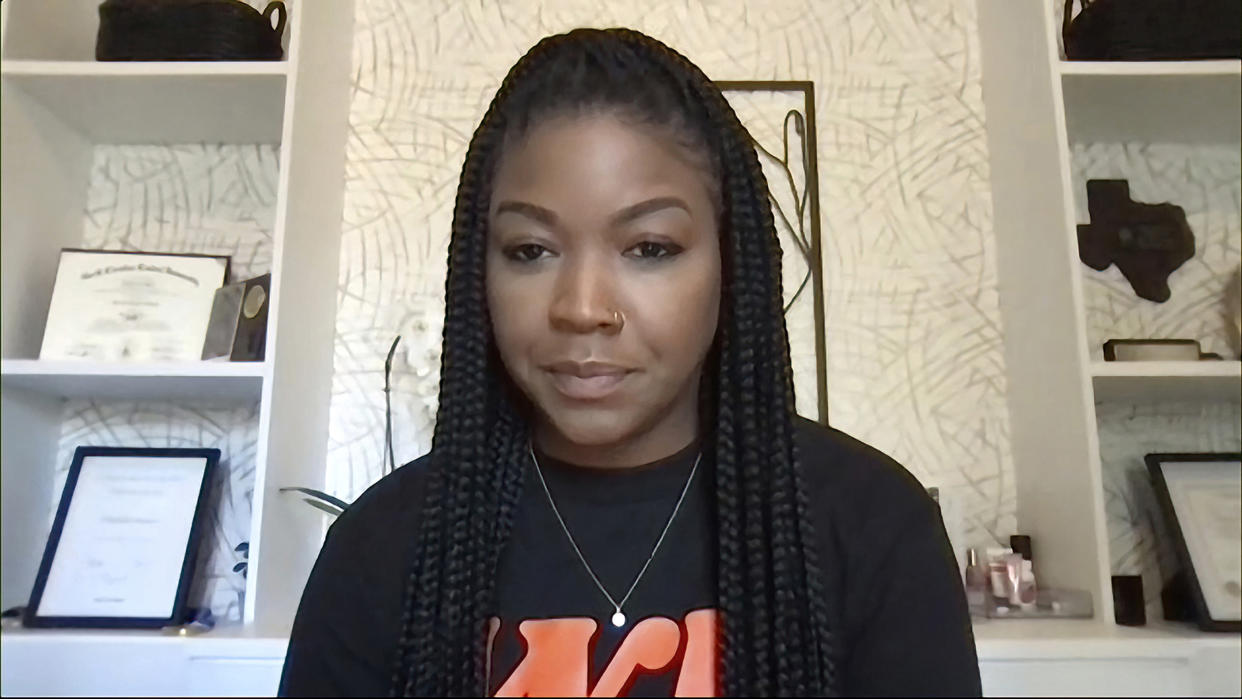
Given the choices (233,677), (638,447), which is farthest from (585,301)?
(233,677)

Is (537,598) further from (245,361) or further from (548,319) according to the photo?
(245,361)

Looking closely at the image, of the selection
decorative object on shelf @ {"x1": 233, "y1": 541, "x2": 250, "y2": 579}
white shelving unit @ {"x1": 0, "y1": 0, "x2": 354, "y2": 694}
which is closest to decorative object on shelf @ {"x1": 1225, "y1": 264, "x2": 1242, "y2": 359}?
white shelving unit @ {"x1": 0, "y1": 0, "x2": 354, "y2": 694}

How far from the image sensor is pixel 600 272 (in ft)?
1.92

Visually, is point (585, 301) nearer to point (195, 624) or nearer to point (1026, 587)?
point (195, 624)

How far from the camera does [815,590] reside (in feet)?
1.95

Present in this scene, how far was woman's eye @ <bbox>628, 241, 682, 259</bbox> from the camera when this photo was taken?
60 cm

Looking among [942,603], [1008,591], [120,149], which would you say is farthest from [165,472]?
[1008,591]

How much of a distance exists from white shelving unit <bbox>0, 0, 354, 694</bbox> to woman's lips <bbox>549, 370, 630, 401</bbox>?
35cm

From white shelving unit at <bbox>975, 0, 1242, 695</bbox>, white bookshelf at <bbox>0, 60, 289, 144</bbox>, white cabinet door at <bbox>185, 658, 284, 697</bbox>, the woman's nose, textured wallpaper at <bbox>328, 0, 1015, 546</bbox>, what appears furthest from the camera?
textured wallpaper at <bbox>328, 0, 1015, 546</bbox>

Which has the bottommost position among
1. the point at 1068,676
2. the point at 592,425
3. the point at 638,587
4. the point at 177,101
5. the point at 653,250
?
the point at 1068,676

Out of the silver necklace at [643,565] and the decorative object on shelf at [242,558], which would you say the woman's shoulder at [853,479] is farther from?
the decorative object on shelf at [242,558]

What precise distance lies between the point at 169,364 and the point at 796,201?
80 centimetres

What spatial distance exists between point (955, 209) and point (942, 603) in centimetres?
77

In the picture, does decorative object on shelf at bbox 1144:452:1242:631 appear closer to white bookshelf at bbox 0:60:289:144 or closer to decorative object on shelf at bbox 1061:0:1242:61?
decorative object on shelf at bbox 1061:0:1242:61
